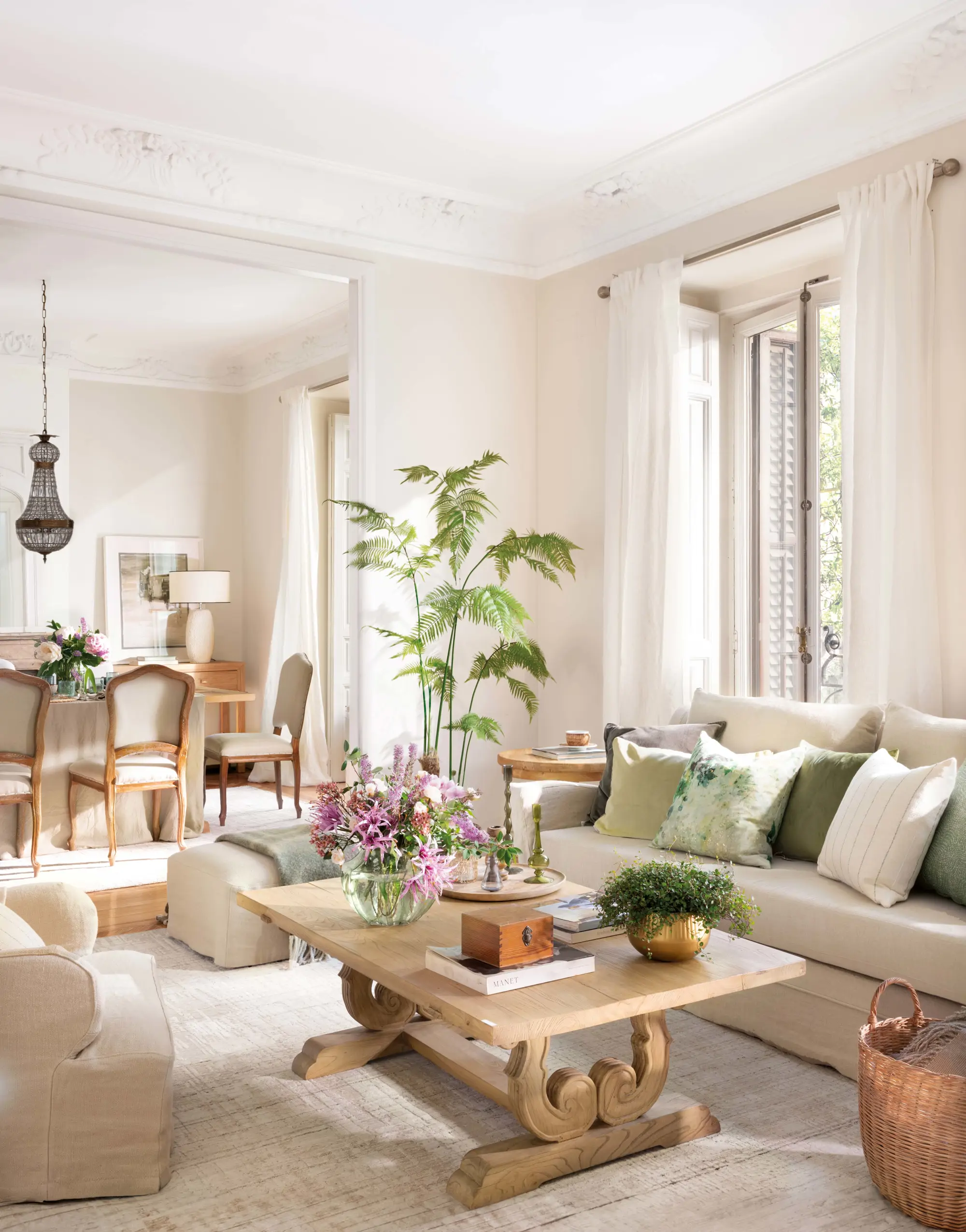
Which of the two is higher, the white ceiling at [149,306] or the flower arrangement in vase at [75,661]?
the white ceiling at [149,306]

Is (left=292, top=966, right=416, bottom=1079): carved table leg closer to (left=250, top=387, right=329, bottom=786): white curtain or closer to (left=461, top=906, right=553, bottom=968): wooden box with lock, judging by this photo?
(left=461, top=906, right=553, bottom=968): wooden box with lock

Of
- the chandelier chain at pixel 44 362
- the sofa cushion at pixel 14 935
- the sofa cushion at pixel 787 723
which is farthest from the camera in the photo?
the chandelier chain at pixel 44 362

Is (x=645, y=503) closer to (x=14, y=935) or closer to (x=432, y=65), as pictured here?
(x=432, y=65)

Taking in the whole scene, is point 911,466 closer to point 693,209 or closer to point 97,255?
point 693,209

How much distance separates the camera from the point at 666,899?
98.8 inches

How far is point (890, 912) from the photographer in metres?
2.99

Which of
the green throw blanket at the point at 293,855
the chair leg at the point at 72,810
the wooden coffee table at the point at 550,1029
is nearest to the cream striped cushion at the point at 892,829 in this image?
Result: the wooden coffee table at the point at 550,1029

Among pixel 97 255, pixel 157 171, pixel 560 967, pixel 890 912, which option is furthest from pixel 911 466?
pixel 97 255

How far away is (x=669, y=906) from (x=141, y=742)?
4.04m

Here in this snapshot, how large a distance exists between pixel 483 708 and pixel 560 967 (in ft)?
10.6

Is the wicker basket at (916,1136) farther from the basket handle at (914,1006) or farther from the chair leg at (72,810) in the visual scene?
the chair leg at (72,810)

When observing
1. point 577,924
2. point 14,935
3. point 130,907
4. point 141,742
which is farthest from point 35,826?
point 577,924

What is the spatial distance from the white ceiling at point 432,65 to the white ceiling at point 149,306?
1338 millimetres

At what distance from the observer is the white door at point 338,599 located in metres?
8.00
